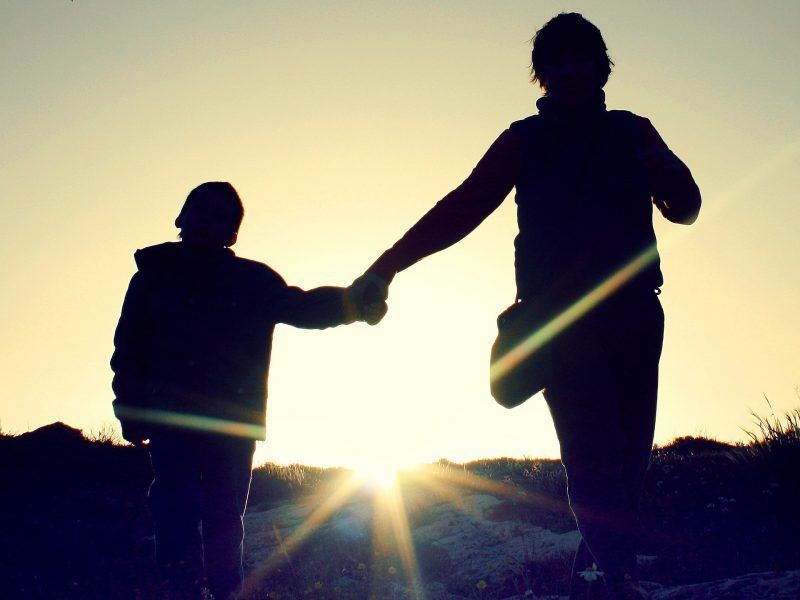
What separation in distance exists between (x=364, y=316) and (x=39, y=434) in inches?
316

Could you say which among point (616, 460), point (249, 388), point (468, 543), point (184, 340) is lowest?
point (468, 543)

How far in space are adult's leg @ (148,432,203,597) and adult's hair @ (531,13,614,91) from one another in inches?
104

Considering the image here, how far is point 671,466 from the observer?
830cm

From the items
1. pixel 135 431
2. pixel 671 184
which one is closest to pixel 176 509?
pixel 135 431

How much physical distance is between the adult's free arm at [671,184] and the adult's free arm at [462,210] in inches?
20.5

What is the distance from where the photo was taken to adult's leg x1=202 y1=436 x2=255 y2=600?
3.90 meters

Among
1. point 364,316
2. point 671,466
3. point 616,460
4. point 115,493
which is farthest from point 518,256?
point 115,493

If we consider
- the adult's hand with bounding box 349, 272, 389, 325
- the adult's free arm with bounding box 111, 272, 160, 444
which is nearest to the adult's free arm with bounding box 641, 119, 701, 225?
the adult's hand with bounding box 349, 272, 389, 325

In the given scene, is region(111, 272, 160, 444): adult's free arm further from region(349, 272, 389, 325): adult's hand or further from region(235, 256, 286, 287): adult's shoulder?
region(349, 272, 389, 325): adult's hand

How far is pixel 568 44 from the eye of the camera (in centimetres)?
305

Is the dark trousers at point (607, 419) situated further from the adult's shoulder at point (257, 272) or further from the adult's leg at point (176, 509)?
the adult's shoulder at point (257, 272)

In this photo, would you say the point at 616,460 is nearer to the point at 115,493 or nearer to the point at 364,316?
the point at 364,316

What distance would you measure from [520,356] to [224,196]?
100 inches

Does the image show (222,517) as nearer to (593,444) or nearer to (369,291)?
(369,291)
